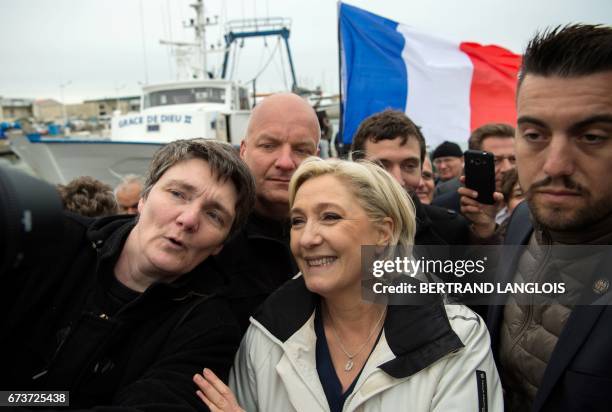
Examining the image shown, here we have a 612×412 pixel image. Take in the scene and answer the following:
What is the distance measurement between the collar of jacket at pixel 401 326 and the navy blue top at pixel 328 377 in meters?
0.12

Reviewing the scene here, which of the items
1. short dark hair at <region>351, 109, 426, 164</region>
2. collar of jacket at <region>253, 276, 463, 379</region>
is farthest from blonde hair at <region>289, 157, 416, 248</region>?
short dark hair at <region>351, 109, 426, 164</region>

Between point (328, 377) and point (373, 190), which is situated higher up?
point (373, 190)

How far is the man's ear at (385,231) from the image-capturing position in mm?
1955

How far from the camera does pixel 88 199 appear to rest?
3.61 meters

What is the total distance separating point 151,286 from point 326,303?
2.45ft

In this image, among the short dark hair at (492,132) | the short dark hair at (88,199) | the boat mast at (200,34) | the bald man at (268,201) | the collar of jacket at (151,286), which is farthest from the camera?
the boat mast at (200,34)

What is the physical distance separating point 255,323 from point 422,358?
0.69 meters

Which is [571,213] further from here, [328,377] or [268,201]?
[268,201]

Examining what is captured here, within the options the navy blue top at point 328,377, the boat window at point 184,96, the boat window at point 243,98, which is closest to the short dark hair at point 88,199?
the navy blue top at point 328,377

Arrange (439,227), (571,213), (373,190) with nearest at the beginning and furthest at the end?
(571,213) < (373,190) < (439,227)

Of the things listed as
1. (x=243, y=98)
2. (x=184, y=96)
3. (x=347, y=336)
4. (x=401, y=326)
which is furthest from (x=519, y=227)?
(x=243, y=98)

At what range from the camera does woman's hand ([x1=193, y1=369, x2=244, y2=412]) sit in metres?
1.62

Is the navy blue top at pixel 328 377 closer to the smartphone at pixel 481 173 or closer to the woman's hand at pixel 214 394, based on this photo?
the woman's hand at pixel 214 394

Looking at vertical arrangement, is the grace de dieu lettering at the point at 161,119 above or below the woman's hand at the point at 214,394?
above
